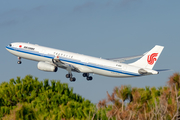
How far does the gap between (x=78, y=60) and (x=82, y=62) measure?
3.11ft

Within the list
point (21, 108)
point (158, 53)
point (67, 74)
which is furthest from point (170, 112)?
point (67, 74)

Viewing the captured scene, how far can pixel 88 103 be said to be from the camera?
62000 mm

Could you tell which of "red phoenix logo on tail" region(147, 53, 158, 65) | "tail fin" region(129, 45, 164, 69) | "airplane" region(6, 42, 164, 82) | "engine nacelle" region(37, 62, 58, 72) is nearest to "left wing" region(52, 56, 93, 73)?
"airplane" region(6, 42, 164, 82)

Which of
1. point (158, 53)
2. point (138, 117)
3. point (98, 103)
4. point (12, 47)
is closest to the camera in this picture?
point (138, 117)

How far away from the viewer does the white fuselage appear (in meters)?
69.1

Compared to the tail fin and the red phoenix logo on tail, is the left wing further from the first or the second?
the red phoenix logo on tail

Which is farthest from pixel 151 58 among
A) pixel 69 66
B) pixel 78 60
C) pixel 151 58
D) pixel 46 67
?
pixel 46 67

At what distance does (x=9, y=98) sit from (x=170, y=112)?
146ft

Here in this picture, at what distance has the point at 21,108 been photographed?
163ft

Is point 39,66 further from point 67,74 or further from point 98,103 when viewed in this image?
point 98,103

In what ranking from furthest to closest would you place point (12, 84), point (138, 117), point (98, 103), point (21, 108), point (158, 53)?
point (12, 84) → point (158, 53) → point (21, 108) → point (98, 103) → point (138, 117)

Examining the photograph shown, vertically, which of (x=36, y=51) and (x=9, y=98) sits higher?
(x=36, y=51)

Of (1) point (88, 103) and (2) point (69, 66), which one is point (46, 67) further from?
(1) point (88, 103)

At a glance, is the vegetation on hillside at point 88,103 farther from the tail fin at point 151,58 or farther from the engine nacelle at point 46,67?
the tail fin at point 151,58
